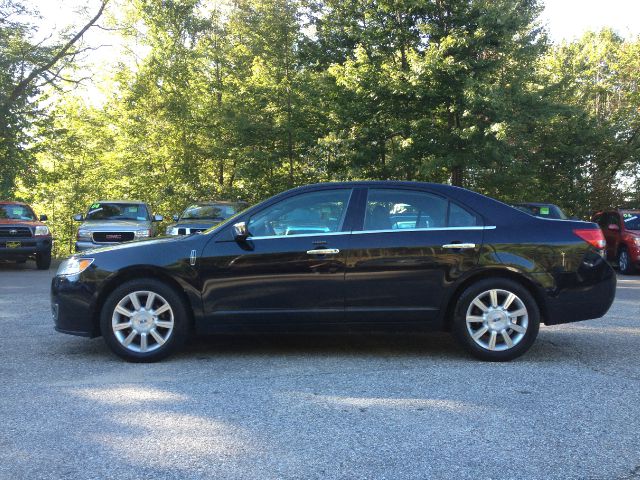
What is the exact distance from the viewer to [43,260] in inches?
639

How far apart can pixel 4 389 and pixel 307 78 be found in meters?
21.4

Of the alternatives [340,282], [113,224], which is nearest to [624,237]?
[113,224]

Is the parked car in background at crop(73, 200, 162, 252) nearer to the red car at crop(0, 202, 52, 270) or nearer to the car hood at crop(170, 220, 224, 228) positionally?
the car hood at crop(170, 220, 224, 228)

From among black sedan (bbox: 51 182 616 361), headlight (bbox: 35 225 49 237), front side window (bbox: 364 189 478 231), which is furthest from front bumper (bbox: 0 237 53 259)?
front side window (bbox: 364 189 478 231)

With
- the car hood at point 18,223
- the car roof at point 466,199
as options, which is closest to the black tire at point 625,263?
the car roof at point 466,199

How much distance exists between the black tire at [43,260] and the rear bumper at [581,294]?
45.8 feet

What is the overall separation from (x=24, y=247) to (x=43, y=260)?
74 centimetres

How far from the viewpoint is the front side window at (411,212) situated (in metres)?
5.66

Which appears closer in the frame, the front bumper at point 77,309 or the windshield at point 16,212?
the front bumper at point 77,309

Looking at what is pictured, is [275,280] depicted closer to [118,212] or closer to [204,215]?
[204,215]

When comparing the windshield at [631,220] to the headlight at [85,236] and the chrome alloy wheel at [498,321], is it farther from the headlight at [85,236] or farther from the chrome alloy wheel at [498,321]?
the headlight at [85,236]

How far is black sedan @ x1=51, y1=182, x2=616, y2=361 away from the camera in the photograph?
552 cm

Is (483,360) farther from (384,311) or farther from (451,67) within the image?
(451,67)

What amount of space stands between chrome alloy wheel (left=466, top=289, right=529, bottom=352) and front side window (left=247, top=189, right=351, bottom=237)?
4.82ft
